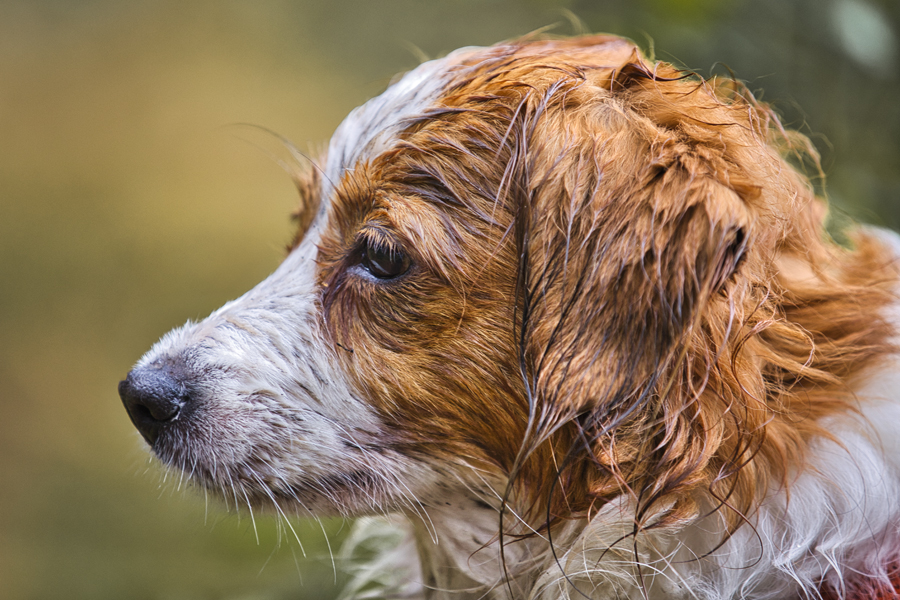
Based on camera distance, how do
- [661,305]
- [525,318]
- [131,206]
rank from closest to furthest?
[661,305], [525,318], [131,206]

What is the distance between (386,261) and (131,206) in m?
3.24

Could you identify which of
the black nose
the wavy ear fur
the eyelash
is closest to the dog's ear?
the wavy ear fur

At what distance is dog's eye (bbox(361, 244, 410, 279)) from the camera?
53.2 inches

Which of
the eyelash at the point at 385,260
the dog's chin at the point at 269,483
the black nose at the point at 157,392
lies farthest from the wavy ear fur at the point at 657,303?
the black nose at the point at 157,392

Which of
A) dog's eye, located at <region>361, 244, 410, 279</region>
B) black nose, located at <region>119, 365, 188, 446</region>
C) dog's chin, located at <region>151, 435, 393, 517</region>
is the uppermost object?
dog's eye, located at <region>361, 244, 410, 279</region>

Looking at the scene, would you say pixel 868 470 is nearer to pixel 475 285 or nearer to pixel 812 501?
pixel 812 501

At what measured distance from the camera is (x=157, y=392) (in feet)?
4.69

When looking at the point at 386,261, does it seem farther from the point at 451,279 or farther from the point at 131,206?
the point at 131,206

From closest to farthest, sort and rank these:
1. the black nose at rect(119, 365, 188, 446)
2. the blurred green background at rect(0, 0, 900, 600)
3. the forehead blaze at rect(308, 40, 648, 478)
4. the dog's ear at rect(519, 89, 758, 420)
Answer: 1. the dog's ear at rect(519, 89, 758, 420)
2. the forehead blaze at rect(308, 40, 648, 478)
3. the black nose at rect(119, 365, 188, 446)
4. the blurred green background at rect(0, 0, 900, 600)

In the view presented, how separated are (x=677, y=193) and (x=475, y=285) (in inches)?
15.1

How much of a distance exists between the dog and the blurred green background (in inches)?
73.4

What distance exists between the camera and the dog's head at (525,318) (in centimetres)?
114

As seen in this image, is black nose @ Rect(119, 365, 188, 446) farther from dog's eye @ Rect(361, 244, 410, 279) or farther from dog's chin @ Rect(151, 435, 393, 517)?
dog's eye @ Rect(361, 244, 410, 279)

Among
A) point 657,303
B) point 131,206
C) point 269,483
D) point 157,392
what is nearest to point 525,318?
point 657,303
